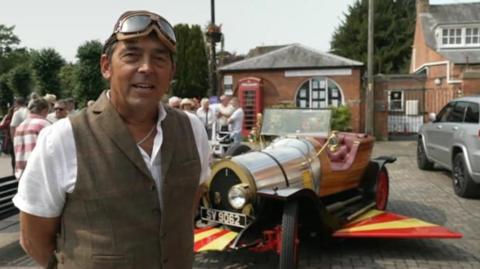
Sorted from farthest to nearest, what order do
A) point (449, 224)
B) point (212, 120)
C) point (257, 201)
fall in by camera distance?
point (212, 120) → point (449, 224) → point (257, 201)

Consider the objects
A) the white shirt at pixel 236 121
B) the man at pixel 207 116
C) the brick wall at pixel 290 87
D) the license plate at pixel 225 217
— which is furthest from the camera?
the brick wall at pixel 290 87

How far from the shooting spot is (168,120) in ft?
6.03

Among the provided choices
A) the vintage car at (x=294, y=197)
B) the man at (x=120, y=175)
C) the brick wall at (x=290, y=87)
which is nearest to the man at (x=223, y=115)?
Result: the vintage car at (x=294, y=197)

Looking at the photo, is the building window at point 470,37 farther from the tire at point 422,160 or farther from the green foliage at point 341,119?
the tire at point 422,160

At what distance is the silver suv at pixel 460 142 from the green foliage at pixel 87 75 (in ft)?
56.4

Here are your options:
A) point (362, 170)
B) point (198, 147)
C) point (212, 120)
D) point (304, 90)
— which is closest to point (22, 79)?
point (304, 90)

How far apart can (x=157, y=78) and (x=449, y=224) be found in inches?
234

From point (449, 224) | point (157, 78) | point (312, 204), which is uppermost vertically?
point (157, 78)

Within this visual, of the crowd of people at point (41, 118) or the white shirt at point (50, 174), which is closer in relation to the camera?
the white shirt at point (50, 174)

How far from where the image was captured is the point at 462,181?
26.7 feet

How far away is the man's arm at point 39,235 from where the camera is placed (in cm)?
165

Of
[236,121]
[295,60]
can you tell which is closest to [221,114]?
[236,121]

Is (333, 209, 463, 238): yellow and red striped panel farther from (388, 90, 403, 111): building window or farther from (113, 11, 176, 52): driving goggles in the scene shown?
(388, 90, 403, 111): building window

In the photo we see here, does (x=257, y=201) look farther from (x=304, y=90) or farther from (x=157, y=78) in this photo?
(x=304, y=90)
